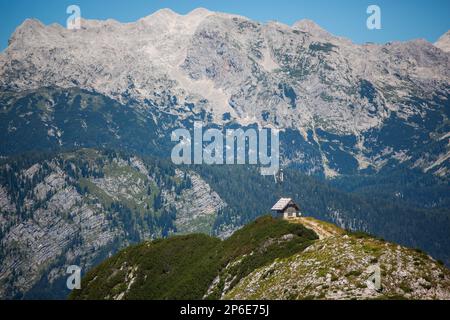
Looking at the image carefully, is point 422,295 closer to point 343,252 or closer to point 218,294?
point 343,252

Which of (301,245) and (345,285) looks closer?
(345,285)

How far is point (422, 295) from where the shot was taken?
125 metres

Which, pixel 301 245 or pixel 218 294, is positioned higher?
pixel 301 245

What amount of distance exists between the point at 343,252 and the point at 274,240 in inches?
1991

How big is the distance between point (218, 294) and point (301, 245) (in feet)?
72.8
